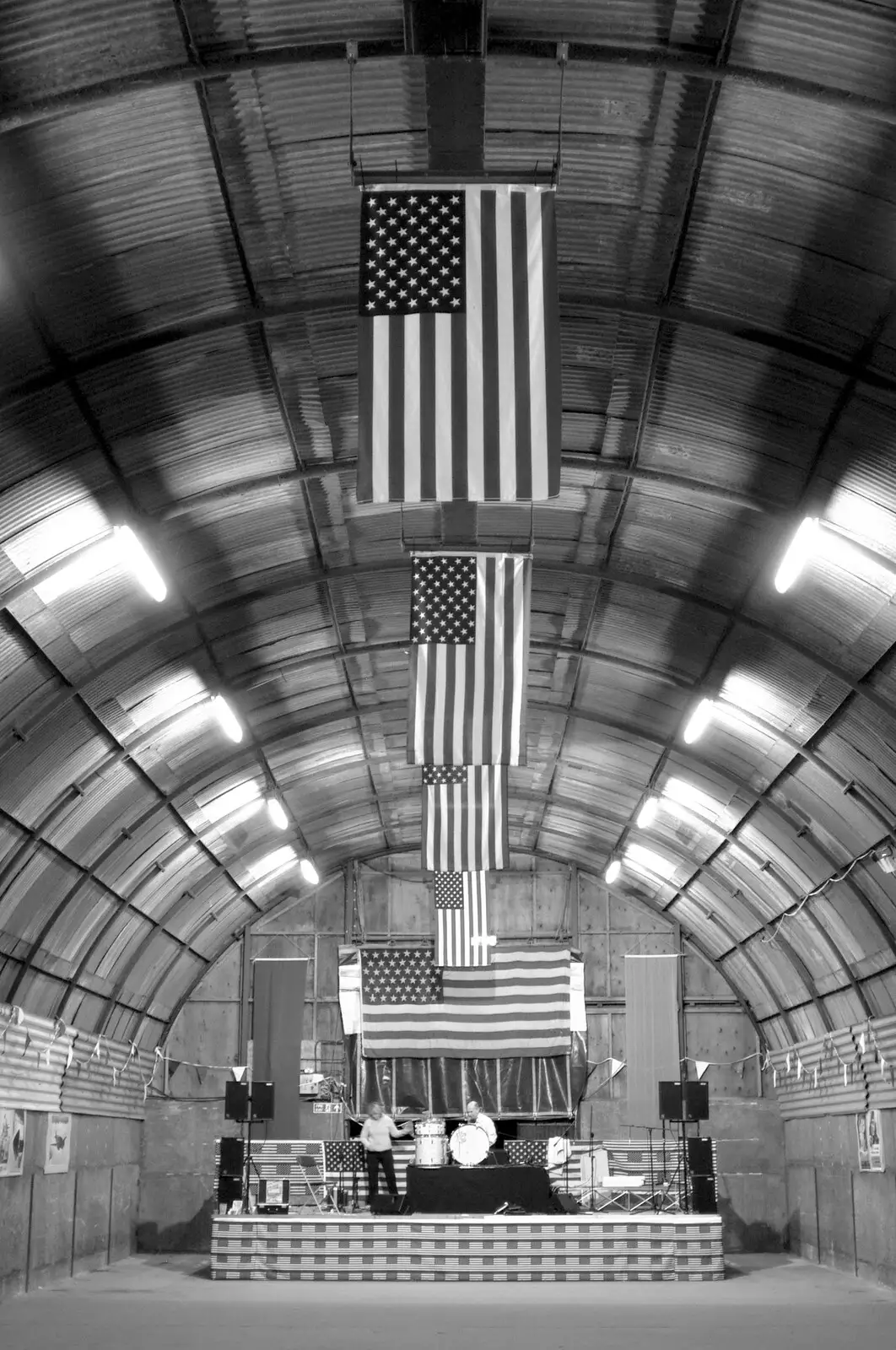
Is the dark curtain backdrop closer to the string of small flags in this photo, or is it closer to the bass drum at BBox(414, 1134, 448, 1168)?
the bass drum at BBox(414, 1134, 448, 1168)

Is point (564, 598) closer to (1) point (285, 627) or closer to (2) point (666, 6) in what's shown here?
(1) point (285, 627)

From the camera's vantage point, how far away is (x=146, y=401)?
47.8ft

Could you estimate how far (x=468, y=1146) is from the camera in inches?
1120

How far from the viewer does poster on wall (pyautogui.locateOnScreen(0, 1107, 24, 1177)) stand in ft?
73.4

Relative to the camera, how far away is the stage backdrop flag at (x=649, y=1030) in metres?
34.1

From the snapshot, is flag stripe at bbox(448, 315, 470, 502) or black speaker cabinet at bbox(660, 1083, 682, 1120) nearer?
flag stripe at bbox(448, 315, 470, 502)

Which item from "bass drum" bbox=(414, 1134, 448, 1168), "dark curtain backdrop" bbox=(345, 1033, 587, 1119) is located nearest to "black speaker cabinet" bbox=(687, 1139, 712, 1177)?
"bass drum" bbox=(414, 1134, 448, 1168)

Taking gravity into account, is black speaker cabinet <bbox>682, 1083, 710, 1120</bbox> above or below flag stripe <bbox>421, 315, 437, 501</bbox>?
below

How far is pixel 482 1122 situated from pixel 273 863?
7.70m

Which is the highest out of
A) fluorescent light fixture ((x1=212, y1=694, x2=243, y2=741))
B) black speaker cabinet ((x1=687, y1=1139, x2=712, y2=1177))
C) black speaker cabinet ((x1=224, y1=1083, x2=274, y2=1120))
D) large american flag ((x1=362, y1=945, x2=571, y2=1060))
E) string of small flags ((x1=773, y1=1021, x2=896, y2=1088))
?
fluorescent light fixture ((x1=212, y1=694, x2=243, y2=741))

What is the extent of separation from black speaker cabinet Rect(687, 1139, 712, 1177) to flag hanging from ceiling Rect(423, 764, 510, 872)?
9.24 m

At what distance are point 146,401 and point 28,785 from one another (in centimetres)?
764

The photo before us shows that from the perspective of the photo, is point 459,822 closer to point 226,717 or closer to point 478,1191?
point 226,717

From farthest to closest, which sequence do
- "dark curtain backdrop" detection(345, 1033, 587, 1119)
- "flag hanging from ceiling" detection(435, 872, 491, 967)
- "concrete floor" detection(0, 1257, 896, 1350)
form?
1. "dark curtain backdrop" detection(345, 1033, 587, 1119)
2. "flag hanging from ceiling" detection(435, 872, 491, 967)
3. "concrete floor" detection(0, 1257, 896, 1350)
